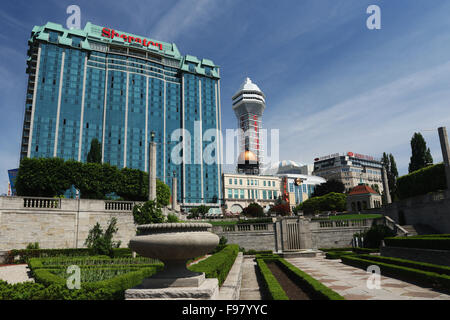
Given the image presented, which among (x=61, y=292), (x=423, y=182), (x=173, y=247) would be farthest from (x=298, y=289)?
(x=423, y=182)

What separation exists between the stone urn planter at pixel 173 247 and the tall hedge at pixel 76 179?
2917 centimetres

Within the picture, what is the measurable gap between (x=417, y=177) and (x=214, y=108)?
8451cm

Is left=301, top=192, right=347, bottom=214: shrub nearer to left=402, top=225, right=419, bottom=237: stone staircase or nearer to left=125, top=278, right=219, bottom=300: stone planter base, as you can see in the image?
left=402, top=225, right=419, bottom=237: stone staircase

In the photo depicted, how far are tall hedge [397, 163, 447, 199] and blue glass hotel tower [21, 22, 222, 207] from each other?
59.0 meters

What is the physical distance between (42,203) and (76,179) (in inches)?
244

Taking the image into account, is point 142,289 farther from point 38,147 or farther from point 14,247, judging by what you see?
point 38,147

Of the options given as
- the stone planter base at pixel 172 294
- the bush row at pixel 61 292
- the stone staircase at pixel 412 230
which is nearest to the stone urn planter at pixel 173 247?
the stone planter base at pixel 172 294

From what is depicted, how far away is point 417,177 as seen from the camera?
35.2 m

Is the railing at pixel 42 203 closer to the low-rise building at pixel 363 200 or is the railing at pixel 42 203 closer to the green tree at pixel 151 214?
the green tree at pixel 151 214

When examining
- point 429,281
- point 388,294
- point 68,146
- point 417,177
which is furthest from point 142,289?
point 68,146

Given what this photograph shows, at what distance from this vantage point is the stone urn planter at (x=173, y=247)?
6570 mm

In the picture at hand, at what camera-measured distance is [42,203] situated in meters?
26.2
